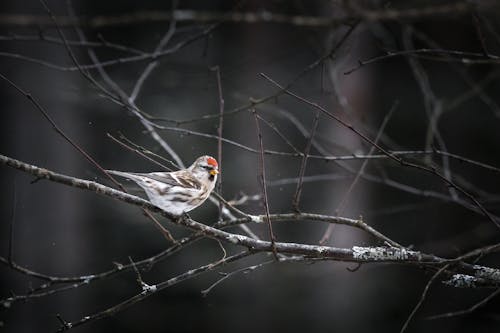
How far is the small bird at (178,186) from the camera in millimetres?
3025

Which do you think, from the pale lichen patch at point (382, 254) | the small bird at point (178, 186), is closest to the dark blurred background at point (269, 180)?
the small bird at point (178, 186)

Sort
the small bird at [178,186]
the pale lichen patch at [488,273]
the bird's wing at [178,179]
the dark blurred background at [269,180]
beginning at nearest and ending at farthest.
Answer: the pale lichen patch at [488,273] → the small bird at [178,186] → the bird's wing at [178,179] → the dark blurred background at [269,180]

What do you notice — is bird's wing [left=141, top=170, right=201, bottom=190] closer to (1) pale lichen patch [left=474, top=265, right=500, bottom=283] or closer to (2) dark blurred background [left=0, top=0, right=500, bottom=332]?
(1) pale lichen patch [left=474, top=265, right=500, bottom=283]

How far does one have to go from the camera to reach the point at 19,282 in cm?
587

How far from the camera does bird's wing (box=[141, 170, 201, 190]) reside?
3168mm

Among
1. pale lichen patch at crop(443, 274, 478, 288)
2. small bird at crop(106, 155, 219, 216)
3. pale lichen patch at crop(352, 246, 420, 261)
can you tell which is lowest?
pale lichen patch at crop(443, 274, 478, 288)

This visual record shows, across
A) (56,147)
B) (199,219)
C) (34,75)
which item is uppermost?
(34,75)

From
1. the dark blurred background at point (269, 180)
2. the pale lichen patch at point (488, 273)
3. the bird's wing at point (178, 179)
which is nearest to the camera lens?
the pale lichen patch at point (488, 273)

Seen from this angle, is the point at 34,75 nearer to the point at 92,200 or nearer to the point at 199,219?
the point at 92,200

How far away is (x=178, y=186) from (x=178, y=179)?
Result: 0.08 metres

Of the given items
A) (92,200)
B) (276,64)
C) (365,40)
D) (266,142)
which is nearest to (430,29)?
(365,40)

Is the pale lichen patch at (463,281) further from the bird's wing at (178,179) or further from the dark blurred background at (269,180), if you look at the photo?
the dark blurred background at (269,180)

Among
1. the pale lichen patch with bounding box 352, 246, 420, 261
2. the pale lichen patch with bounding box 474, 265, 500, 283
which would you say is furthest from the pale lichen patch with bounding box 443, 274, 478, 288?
the pale lichen patch with bounding box 352, 246, 420, 261

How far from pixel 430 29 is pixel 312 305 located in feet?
12.1
